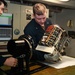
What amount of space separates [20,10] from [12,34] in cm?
46

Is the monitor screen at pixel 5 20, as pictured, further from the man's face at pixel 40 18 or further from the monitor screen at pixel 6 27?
the man's face at pixel 40 18

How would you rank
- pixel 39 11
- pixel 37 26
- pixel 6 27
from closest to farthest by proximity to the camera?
pixel 39 11
pixel 37 26
pixel 6 27

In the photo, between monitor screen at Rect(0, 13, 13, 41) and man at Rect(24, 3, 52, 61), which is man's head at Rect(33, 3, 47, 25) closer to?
man at Rect(24, 3, 52, 61)

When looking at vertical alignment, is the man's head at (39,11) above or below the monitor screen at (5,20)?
above

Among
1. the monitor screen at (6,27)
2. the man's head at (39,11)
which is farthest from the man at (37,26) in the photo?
the monitor screen at (6,27)

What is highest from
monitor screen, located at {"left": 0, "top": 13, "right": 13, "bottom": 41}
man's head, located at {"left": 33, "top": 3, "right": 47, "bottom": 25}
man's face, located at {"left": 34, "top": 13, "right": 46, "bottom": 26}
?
man's head, located at {"left": 33, "top": 3, "right": 47, "bottom": 25}

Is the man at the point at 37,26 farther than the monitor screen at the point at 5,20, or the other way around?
the monitor screen at the point at 5,20

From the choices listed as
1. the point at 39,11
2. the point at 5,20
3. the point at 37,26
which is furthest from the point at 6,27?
the point at 39,11

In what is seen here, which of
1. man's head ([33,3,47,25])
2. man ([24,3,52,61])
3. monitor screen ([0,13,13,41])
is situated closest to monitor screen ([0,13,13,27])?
monitor screen ([0,13,13,41])

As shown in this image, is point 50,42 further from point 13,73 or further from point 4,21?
point 4,21

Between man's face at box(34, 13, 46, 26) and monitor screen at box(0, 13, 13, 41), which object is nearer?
man's face at box(34, 13, 46, 26)

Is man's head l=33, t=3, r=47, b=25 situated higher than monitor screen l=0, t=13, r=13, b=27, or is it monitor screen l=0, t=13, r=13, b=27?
man's head l=33, t=3, r=47, b=25

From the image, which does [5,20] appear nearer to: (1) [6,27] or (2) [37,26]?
(1) [6,27]

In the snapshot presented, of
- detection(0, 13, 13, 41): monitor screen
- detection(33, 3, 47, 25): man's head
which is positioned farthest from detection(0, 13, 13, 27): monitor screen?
detection(33, 3, 47, 25): man's head
